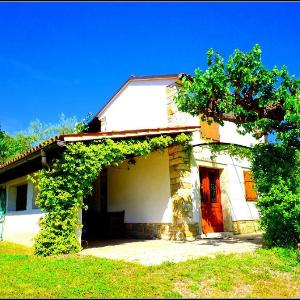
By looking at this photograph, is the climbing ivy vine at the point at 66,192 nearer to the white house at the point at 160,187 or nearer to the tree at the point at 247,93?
the white house at the point at 160,187

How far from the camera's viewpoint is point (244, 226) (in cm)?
1212

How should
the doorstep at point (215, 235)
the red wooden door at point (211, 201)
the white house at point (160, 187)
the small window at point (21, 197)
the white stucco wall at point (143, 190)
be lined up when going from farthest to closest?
1. the small window at point (21, 197)
2. the red wooden door at point (211, 201)
3. the white stucco wall at point (143, 190)
4. the doorstep at point (215, 235)
5. the white house at point (160, 187)

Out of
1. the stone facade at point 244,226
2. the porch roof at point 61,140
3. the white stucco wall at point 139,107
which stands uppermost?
the white stucco wall at point 139,107

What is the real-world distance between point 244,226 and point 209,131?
376 centimetres

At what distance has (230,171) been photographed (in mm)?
12227

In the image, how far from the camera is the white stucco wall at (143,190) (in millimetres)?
10867

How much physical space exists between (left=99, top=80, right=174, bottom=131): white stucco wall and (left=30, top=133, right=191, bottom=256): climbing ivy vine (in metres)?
4.27

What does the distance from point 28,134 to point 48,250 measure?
2465cm

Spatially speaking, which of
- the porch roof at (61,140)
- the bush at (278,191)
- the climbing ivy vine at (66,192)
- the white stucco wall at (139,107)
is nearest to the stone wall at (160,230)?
the bush at (278,191)

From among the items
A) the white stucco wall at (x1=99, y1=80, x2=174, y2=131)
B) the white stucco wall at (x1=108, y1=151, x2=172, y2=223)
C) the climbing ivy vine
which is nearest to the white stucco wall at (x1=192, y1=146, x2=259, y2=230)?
the white stucco wall at (x1=108, y1=151, x2=172, y2=223)

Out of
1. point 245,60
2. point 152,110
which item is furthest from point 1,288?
point 152,110

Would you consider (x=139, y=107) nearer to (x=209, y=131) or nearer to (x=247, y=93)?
(x=209, y=131)

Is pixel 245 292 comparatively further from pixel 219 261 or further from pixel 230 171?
pixel 230 171

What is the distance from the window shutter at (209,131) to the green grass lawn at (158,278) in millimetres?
5449
